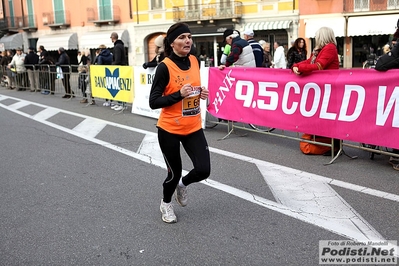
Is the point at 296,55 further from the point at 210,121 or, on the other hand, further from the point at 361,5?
the point at 361,5

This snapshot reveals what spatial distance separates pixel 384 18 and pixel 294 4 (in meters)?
5.52

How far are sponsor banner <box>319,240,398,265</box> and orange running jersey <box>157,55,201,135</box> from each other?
1.58m

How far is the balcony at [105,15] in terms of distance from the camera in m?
36.9

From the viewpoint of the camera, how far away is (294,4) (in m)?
27.4

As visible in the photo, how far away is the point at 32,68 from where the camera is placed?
1920cm

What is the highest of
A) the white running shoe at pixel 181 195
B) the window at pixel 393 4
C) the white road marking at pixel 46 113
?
the window at pixel 393 4

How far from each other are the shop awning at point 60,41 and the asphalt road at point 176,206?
109ft

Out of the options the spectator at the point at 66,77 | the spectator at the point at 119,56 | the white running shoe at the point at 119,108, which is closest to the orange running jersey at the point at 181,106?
the white running shoe at the point at 119,108

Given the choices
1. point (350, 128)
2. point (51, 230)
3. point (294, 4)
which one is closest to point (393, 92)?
point (350, 128)

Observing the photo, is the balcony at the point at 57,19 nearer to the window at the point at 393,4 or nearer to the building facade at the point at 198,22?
the building facade at the point at 198,22

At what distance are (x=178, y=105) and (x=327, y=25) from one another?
78.4ft

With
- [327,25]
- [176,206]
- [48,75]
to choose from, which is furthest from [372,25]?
[176,206]

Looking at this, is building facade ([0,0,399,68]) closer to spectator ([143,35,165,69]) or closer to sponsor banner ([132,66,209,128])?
sponsor banner ([132,66,209,128])

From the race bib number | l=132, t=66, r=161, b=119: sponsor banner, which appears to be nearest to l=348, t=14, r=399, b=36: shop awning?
l=132, t=66, r=161, b=119: sponsor banner
